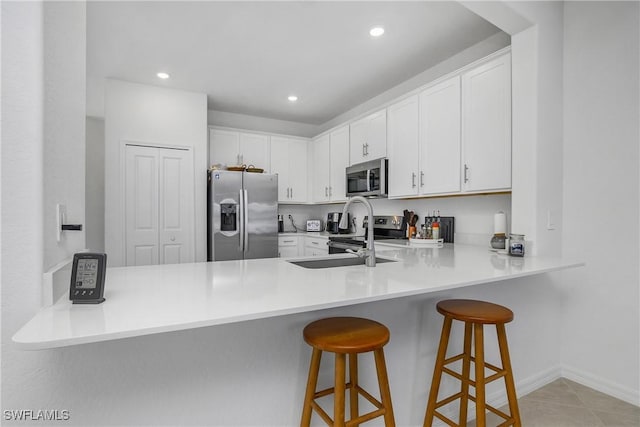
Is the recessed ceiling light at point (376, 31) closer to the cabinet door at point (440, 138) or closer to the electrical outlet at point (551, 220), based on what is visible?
the cabinet door at point (440, 138)

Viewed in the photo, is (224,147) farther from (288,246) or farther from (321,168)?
(288,246)

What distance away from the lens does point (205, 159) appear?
3836mm

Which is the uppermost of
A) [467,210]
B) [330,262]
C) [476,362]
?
[467,210]

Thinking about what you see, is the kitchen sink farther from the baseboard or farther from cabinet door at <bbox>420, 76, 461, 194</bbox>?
the baseboard

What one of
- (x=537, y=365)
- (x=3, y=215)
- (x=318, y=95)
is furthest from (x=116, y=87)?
(x=537, y=365)

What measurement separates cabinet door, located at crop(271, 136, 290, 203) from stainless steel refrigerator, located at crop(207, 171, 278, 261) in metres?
0.59

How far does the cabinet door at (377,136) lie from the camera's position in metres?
3.37

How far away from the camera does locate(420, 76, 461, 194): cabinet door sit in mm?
2604

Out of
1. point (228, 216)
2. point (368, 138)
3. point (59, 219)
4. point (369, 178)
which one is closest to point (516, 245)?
point (369, 178)

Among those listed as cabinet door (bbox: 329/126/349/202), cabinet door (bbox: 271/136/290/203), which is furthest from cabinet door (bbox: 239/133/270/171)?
cabinet door (bbox: 329/126/349/202)

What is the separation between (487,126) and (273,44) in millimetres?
1848

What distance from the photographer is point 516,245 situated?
2.04m

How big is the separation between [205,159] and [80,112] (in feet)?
8.34

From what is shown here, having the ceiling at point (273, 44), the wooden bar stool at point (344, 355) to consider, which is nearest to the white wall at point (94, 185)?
the ceiling at point (273, 44)
